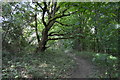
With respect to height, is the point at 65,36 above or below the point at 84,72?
above

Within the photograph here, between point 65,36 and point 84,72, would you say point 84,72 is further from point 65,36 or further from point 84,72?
point 65,36

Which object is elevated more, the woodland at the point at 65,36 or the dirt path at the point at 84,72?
the woodland at the point at 65,36

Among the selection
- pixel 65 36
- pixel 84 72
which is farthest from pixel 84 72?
pixel 65 36

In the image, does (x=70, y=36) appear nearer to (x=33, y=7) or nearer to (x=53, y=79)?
(x=33, y=7)

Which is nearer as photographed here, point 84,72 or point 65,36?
point 84,72

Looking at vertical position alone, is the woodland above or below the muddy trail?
above

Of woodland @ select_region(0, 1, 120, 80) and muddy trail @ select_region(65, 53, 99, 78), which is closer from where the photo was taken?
woodland @ select_region(0, 1, 120, 80)

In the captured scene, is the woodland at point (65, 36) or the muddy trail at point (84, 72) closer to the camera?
the woodland at point (65, 36)

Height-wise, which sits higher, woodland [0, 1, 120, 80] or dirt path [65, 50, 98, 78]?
woodland [0, 1, 120, 80]

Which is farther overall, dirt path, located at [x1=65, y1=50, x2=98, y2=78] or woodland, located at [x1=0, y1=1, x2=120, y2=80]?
dirt path, located at [x1=65, y1=50, x2=98, y2=78]

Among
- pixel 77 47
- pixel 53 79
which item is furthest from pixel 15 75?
pixel 77 47

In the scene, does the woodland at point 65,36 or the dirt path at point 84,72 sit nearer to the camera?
the woodland at point 65,36

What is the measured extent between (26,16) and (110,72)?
6.61 m

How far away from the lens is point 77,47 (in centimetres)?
1423
